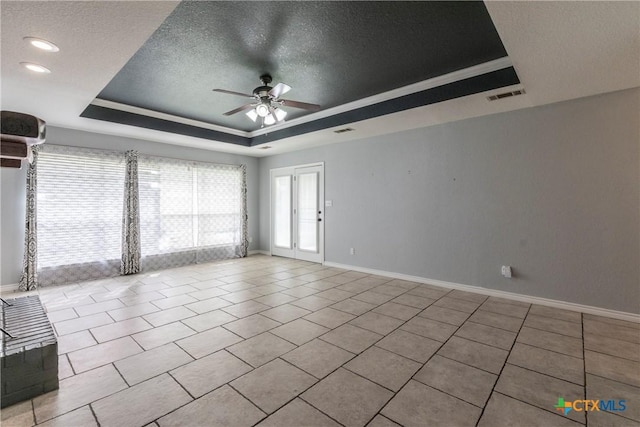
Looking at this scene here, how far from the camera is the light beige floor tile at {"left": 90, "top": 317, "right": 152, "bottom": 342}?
9.30ft

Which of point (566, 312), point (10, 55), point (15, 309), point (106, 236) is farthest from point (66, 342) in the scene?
point (566, 312)

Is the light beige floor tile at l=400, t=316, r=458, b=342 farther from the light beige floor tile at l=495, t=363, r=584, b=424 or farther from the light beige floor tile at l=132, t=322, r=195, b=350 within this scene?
the light beige floor tile at l=132, t=322, r=195, b=350

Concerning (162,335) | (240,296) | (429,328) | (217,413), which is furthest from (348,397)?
(240,296)

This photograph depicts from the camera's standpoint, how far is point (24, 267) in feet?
14.3

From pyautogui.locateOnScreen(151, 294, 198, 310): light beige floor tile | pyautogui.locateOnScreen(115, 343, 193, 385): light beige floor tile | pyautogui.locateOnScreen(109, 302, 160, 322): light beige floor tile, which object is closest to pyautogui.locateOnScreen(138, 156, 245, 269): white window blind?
pyautogui.locateOnScreen(151, 294, 198, 310): light beige floor tile

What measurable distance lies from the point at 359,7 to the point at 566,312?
12.9ft

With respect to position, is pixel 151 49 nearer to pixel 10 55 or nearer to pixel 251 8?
pixel 10 55

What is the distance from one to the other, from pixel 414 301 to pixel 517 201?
1.88 metres

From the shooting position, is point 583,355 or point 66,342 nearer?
point 583,355

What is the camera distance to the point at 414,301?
3848mm

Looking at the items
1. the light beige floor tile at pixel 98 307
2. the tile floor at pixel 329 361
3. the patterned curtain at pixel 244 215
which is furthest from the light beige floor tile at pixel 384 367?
the patterned curtain at pixel 244 215

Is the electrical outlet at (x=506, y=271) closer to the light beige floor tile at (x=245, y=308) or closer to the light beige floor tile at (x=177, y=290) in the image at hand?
the light beige floor tile at (x=245, y=308)

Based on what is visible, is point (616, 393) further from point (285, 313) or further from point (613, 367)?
point (285, 313)

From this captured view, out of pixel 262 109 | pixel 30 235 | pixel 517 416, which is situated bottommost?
pixel 517 416
